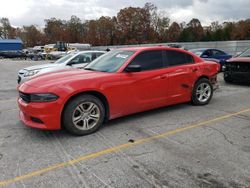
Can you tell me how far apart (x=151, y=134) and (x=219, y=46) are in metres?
24.6

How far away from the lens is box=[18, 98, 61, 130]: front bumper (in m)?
4.24

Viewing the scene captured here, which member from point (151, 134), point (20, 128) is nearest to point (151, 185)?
point (151, 134)

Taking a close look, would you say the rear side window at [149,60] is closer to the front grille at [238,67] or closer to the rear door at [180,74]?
the rear door at [180,74]

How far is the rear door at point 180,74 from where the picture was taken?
5.77m

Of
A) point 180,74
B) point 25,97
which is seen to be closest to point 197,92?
point 180,74

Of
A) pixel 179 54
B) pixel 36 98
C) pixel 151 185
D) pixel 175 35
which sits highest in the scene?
pixel 175 35

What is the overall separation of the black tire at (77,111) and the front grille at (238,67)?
6.29 m

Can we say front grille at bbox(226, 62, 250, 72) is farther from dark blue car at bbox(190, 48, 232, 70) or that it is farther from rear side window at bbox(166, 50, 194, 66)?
dark blue car at bbox(190, 48, 232, 70)

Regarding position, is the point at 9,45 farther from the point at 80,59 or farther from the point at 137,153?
the point at 137,153

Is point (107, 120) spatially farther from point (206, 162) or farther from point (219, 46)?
point (219, 46)

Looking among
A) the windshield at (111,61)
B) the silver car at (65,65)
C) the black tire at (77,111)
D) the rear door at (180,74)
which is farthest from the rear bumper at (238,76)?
the black tire at (77,111)

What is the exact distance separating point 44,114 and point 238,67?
746 cm

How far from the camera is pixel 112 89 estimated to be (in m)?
4.82

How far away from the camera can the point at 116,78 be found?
4895mm
